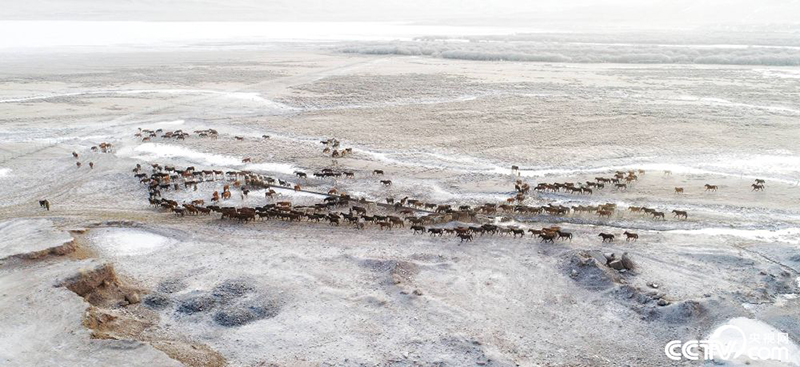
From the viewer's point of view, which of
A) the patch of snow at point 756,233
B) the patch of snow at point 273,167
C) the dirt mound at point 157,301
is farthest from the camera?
the patch of snow at point 273,167

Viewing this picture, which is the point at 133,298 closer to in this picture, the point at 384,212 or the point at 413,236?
the point at 413,236

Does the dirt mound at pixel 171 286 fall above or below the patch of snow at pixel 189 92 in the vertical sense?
below

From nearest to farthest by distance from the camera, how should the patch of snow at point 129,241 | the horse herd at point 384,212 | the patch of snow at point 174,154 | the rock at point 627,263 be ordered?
the rock at point 627,263, the patch of snow at point 129,241, the horse herd at point 384,212, the patch of snow at point 174,154

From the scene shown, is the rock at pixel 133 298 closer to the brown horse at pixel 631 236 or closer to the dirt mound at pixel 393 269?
the dirt mound at pixel 393 269

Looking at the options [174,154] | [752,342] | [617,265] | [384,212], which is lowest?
[752,342]

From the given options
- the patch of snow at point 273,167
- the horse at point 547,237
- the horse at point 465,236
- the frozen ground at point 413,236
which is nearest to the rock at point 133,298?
the frozen ground at point 413,236

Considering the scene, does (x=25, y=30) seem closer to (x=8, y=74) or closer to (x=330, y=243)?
(x=8, y=74)

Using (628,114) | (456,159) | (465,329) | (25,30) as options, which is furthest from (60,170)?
(25,30)

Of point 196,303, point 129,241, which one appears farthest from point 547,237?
point 129,241
